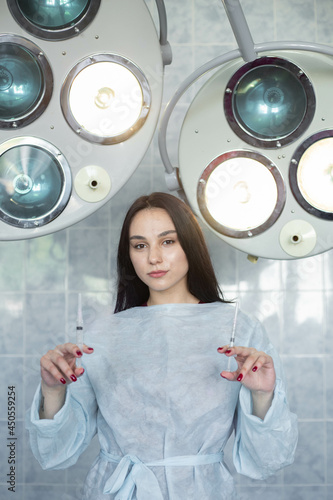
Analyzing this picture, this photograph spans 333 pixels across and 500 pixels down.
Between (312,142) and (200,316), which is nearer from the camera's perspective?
(312,142)

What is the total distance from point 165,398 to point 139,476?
232 mm

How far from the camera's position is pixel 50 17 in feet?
3.53

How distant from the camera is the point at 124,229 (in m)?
1.98

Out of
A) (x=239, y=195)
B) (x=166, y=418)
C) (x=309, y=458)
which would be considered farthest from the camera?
(x=309, y=458)

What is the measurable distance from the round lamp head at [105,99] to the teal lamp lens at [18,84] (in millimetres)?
56

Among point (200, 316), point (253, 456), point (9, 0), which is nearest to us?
point (9, 0)

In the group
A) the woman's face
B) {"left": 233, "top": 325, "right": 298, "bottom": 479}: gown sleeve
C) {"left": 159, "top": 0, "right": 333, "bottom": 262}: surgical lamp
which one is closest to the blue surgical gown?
{"left": 233, "top": 325, "right": 298, "bottom": 479}: gown sleeve

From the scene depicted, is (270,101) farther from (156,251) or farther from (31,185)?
(156,251)

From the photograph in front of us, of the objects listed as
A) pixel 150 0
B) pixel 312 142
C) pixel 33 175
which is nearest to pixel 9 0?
pixel 33 175

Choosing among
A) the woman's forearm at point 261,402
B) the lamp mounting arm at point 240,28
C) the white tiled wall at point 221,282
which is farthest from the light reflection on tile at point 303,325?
the lamp mounting arm at point 240,28

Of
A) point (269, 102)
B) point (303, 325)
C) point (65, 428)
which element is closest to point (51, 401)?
point (65, 428)

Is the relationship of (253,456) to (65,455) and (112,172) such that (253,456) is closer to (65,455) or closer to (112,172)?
(65,455)

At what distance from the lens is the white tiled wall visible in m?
2.52

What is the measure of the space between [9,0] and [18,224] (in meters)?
0.42
